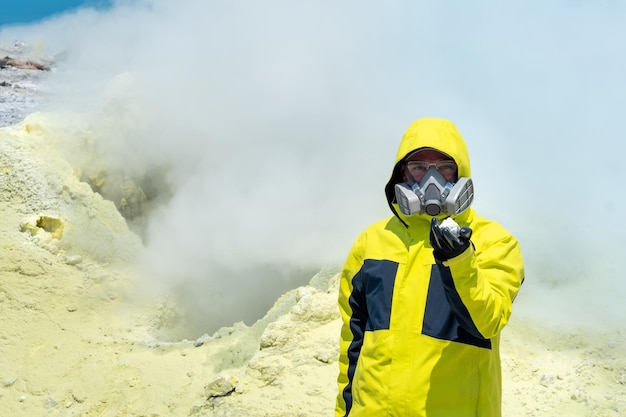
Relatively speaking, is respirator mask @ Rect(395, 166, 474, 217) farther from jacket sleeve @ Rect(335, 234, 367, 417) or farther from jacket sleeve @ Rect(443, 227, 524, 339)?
jacket sleeve @ Rect(335, 234, 367, 417)

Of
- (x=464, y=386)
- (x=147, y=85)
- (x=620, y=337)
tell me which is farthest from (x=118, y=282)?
(x=464, y=386)

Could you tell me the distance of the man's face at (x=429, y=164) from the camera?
6.54 feet

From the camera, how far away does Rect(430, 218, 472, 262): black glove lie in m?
1.54

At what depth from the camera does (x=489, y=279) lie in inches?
70.4

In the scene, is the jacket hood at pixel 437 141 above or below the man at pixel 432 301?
above

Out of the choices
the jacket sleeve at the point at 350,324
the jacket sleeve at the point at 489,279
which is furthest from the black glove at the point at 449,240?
the jacket sleeve at the point at 350,324

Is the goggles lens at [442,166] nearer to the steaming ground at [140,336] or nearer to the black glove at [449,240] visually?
the black glove at [449,240]

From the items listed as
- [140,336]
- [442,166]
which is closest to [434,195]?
[442,166]

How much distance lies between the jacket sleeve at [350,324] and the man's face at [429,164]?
346 millimetres

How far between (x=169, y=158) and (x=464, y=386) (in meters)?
7.70

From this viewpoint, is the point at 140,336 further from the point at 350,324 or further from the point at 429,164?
the point at 429,164

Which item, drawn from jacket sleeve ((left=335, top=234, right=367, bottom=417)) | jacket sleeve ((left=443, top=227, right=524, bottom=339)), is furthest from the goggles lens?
jacket sleeve ((left=335, top=234, right=367, bottom=417))

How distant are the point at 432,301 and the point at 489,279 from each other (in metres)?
0.20

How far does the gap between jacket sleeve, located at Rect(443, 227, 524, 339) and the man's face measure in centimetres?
25
